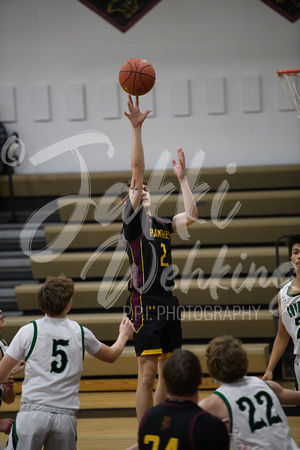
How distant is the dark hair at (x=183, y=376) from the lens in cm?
243

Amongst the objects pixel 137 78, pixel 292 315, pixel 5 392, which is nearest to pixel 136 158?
pixel 137 78

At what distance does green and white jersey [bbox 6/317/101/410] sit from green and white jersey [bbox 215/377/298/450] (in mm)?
866

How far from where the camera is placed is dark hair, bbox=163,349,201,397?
2.43m

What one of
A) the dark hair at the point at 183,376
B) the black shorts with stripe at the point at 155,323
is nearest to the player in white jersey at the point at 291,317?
the black shorts with stripe at the point at 155,323

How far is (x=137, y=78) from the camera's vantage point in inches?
182

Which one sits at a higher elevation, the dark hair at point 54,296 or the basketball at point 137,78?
the basketball at point 137,78

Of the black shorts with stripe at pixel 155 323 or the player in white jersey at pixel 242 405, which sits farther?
the black shorts with stripe at pixel 155 323

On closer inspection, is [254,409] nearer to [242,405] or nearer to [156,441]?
[242,405]

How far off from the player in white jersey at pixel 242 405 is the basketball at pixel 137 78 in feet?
8.06

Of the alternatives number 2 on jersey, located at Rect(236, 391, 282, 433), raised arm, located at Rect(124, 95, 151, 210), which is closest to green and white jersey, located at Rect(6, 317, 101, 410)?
number 2 on jersey, located at Rect(236, 391, 282, 433)

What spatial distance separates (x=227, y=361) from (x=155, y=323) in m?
1.39

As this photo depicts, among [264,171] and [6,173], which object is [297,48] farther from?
[6,173]

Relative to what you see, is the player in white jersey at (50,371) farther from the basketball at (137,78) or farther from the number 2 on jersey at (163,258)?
the basketball at (137,78)

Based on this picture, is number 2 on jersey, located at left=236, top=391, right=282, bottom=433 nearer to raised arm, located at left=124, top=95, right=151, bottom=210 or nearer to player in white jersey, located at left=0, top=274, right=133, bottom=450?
player in white jersey, located at left=0, top=274, right=133, bottom=450
